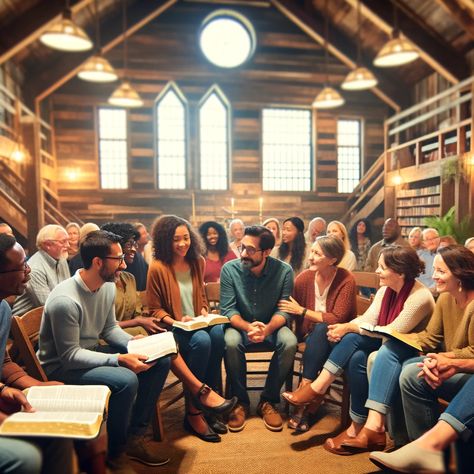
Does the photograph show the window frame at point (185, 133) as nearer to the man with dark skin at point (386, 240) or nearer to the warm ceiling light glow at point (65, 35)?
the warm ceiling light glow at point (65, 35)

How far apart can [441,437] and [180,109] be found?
9.77 m

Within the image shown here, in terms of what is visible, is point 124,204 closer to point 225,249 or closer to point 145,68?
point 145,68

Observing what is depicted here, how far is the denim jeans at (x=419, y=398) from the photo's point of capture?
6.91 feet

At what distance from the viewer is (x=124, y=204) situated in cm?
1024

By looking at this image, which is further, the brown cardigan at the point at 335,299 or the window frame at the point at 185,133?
the window frame at the point at 185,133

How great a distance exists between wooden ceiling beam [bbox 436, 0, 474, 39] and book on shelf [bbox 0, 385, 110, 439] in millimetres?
8427

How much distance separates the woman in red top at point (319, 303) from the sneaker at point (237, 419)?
29 cm

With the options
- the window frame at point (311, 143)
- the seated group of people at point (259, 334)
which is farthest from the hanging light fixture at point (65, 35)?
the window frame at point (311, 143)

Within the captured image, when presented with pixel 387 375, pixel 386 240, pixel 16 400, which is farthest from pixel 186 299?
pixel 386 240

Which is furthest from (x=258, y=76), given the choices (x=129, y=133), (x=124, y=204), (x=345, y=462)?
(x=345, y=462)

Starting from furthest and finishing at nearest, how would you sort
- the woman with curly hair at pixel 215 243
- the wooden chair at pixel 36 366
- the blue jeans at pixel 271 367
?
1. the woman with curly hair at pixel 215 243
2. the blue jeans at pixel 271 367
3. the wooden chair at pixel 36 366

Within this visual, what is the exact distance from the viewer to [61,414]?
149 centimetres

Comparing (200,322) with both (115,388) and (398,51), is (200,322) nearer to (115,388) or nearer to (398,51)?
(115,388)

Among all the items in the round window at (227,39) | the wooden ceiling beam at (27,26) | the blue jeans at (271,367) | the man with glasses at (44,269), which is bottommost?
the blue jeans at (271,367)
